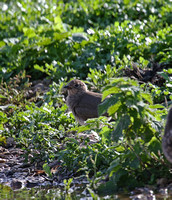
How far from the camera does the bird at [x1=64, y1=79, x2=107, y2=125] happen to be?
7.16m

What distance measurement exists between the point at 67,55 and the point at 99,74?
1.52 metres

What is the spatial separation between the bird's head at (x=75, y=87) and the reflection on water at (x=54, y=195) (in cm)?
265

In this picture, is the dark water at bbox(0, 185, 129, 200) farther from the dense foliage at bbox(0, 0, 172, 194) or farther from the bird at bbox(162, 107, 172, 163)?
the bird at bbox(162, 107, 172, 163)

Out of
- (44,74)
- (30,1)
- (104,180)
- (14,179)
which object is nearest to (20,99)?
(44,74)

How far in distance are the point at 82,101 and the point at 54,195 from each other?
2838 mm

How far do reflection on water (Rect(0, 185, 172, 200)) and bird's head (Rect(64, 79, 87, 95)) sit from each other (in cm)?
265

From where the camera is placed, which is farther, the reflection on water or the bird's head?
the bird's head

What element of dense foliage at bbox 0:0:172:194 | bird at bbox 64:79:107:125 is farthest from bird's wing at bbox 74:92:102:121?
dense foliage at bbox 0:0:172:194

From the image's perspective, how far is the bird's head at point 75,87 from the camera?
772 cm

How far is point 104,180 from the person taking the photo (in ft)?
16.2

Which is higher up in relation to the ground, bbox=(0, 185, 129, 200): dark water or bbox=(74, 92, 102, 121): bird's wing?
bbox=(74, 92, 102, 121): bird's wing

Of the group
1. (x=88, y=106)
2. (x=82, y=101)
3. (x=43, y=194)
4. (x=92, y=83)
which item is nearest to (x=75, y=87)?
(x=82, y=101)

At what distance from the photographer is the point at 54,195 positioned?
16.1ft

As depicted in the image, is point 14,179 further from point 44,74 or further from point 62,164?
point 44,74
